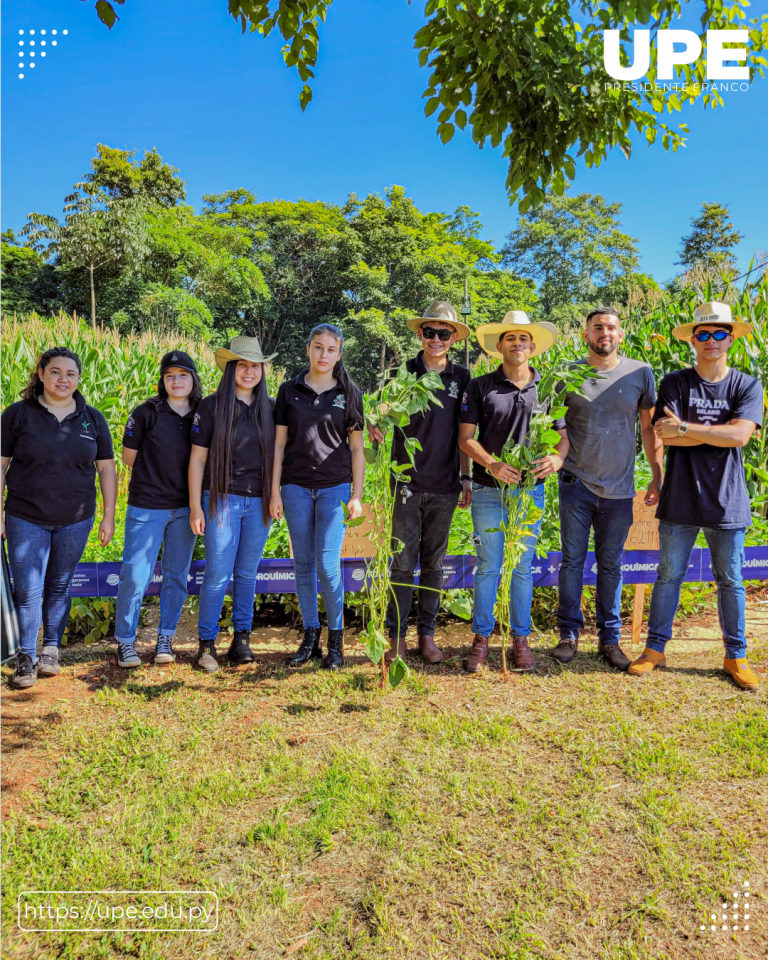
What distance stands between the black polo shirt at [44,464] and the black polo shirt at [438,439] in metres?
1.88

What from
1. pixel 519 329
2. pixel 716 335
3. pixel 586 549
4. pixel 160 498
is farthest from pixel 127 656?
pixel 716 335

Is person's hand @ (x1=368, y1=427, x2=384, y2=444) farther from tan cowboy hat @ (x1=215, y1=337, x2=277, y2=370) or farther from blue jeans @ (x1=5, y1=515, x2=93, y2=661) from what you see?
blue jeans @ (x1=5, y1=515, x2=93, y2=661)

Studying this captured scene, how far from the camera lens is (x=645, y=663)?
3.89 meters

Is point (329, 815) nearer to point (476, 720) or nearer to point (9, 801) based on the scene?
point (476, 720)

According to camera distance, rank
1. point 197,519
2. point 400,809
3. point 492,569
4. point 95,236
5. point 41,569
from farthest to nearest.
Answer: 1. point 95,236
2. point 492,569
3. point 197,519
4. point 41,569
5. point 400,809

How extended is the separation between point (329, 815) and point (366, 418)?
6.38 feet

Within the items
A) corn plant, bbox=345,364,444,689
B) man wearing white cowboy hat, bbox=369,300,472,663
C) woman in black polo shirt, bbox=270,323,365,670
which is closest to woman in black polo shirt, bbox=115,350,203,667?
woman in black polo shirt, bbox=270,323,365,670

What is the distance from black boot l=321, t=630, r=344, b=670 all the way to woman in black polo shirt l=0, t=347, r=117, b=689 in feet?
5.33

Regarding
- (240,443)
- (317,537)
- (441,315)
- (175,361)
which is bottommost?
(317,537)

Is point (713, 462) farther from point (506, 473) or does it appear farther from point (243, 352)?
point (243, 352)

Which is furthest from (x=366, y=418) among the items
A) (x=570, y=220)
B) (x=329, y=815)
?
(x=570, y=220)

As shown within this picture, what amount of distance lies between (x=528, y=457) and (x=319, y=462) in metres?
1.21

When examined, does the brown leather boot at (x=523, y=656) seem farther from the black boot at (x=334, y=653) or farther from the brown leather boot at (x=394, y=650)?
the black boot at (x=334, y=653)

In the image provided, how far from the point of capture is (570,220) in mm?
54188
